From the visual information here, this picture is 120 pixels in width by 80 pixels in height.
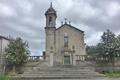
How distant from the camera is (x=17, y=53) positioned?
3478 centimetres

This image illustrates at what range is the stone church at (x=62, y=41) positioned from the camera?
1591 inches

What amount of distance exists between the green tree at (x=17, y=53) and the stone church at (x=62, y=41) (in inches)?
208

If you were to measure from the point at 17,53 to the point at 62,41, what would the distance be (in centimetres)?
903

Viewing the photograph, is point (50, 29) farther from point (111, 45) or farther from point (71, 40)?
point (111, 45)

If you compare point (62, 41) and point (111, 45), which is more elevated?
point (62, 41)

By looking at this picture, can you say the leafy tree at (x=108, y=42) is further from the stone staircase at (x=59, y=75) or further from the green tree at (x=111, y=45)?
the stone staircase at (x=59, y=75)

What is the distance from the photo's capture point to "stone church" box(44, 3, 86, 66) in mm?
40406

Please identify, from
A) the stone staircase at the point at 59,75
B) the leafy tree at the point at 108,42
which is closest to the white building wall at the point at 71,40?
the leafy tree at the point at 108,42

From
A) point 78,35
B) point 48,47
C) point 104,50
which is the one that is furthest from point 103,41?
point 48,47

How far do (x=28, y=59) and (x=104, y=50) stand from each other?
34.7ft

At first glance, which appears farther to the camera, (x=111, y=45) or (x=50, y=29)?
(x=50, y=29)

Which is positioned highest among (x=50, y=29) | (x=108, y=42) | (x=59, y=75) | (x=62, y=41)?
(x=50, y=29)

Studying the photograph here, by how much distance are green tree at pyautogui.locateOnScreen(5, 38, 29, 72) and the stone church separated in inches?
208

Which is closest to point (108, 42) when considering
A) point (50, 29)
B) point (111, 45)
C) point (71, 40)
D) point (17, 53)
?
point (111, 45)
